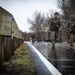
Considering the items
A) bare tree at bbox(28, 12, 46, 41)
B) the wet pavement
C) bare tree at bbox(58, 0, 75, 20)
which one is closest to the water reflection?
the wet pavement

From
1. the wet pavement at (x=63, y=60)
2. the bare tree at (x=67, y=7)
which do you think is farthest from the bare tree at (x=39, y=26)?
the wet pavement at (x=63, y=60)

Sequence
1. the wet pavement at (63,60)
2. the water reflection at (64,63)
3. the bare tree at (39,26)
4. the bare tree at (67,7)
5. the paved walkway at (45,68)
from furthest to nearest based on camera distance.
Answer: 1. the bare tree at (39,26)
2. the bare tree at (67,7)
3. the wet pavement at (63,60)
4. the water reflection at (64,63)
5. the paved walkway at (45,68)

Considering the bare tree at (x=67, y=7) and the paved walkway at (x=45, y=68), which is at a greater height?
the bare tree at (x=67, y=7)

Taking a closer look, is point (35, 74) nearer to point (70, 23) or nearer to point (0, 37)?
point (0, 37)

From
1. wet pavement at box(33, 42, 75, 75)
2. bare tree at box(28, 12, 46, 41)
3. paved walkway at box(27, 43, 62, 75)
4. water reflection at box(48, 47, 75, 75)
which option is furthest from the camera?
bare tree at box(28, 12, 46, 41)

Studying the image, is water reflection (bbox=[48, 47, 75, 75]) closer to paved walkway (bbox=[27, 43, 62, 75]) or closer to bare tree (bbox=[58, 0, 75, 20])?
paved walkway (bbox=[27, 43, 62, 75])

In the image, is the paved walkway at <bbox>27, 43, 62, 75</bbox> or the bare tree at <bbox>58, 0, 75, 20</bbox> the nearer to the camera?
the paved walkway at <bbox>27, 43, 62, 75</bbox>

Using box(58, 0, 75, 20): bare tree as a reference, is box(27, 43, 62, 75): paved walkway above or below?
below

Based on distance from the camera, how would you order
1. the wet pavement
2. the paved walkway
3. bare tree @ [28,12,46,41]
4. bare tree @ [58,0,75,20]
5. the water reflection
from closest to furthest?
the paved walkway
the water reflection
the wet pavement
bare tree @ [58,0,75,20]
bare tree @ [28,12,46,41]

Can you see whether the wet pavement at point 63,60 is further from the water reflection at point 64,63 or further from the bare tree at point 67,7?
the bare tree at point 67,7

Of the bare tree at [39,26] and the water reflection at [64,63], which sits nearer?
the water reflection at [64,63]

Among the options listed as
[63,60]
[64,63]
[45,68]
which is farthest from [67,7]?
[45,68]

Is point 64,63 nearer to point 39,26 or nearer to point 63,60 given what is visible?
point 63,60

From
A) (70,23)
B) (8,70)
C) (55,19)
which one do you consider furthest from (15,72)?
(70,23)
